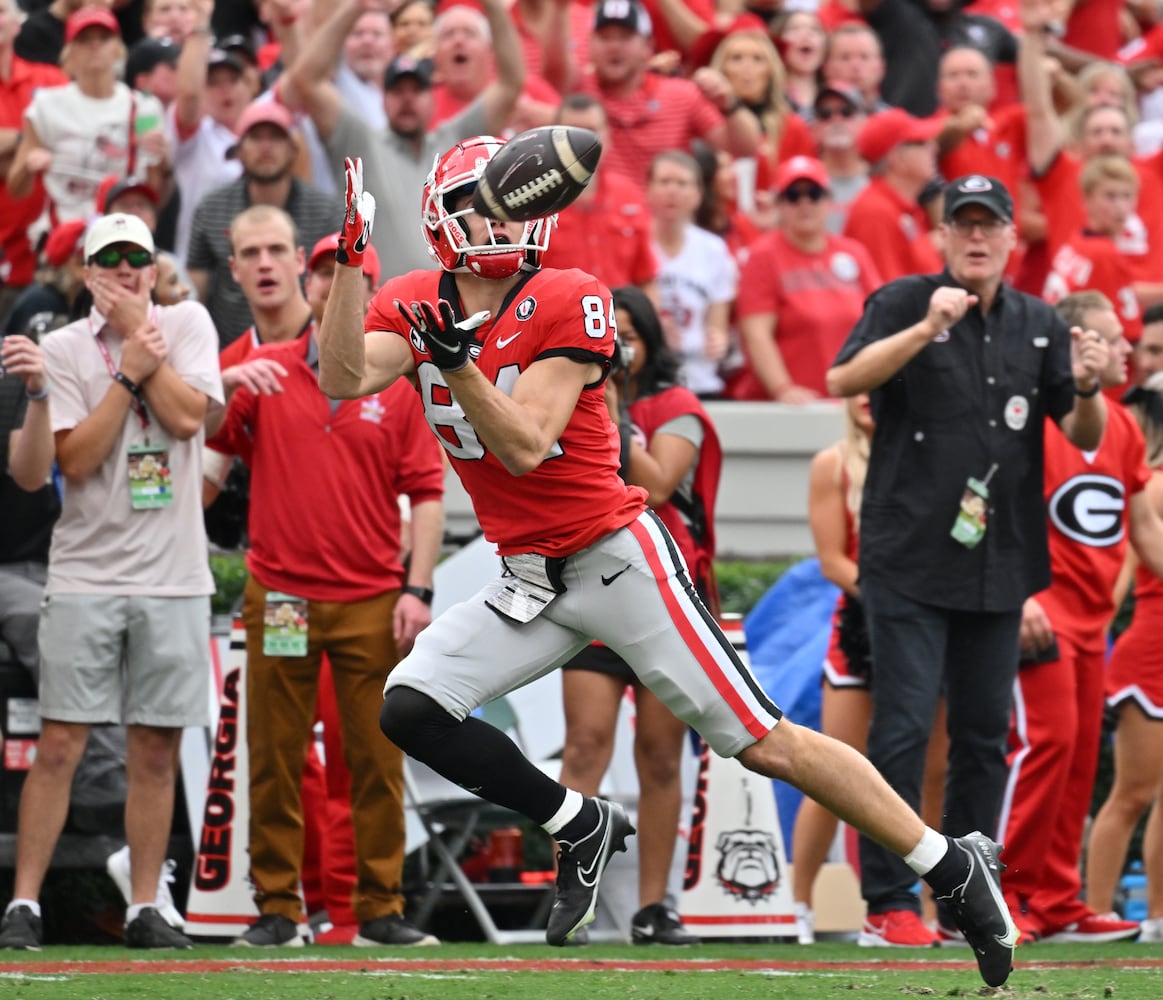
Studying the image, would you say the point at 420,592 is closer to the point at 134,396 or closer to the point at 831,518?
the point at 134,396

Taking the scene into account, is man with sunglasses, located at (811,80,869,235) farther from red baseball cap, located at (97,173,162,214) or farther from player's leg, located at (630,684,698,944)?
player's leg, located at (630,684,698,944)

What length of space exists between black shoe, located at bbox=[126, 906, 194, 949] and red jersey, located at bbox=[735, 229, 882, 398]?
4884 millimetres

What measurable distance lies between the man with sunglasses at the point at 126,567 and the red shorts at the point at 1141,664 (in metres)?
3.45

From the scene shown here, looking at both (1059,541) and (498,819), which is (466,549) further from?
(1059,541)

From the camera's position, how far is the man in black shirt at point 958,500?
707cm

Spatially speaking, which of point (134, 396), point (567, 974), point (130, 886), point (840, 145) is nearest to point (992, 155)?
point (840, 145)

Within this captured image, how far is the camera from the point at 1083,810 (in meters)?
8.03

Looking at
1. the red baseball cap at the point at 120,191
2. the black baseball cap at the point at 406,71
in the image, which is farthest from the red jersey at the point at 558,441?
the black baseball cap at the point at 406,71

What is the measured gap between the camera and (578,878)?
539 cm

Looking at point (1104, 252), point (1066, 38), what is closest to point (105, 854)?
point (1104, 252)

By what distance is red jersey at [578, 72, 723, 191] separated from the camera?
11508 mm

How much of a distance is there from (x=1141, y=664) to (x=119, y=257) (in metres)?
4.04

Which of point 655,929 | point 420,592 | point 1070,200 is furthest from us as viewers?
point 1070,200

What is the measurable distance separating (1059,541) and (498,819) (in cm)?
240
